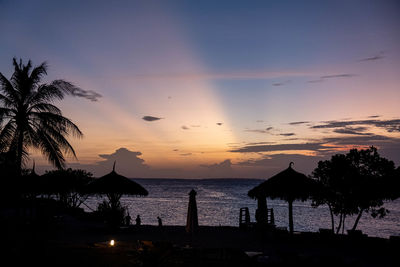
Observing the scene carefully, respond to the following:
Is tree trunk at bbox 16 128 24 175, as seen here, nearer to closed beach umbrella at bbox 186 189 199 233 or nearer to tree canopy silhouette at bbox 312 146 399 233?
closed beach umbrella at bbox 186 189 199 233

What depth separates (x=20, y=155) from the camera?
15.1 meters

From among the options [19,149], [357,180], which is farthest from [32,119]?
[357,180]

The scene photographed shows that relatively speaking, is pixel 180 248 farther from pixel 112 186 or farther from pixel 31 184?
pixel 31 184

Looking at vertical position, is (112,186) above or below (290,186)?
below

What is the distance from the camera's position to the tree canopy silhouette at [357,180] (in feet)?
62.2

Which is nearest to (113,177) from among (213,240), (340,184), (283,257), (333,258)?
(213,240)

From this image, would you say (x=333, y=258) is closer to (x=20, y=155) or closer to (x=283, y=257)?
(x=283, y=257)

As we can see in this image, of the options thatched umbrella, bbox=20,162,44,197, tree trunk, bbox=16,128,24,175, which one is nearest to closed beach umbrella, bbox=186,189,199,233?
tree trunk, bbox=16,128,24,175

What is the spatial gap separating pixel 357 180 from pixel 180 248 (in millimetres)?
13307

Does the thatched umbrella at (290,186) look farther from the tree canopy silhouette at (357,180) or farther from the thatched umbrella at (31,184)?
the thatched umbrella at (31,184)

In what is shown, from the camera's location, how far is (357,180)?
19438 mm

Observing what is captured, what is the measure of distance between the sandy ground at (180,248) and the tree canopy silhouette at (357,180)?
195 inches

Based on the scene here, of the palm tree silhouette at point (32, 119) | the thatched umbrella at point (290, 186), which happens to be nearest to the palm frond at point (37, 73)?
the palm tree silhouette at point (32, 119)

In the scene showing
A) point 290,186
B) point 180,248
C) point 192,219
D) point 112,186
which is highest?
point 290,186
